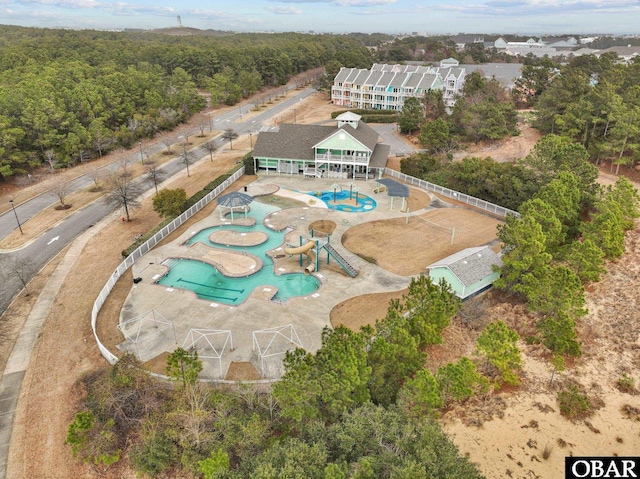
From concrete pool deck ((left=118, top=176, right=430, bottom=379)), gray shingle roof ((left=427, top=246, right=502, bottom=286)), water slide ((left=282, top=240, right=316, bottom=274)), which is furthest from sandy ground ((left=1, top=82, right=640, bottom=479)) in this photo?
water slide ((left=282, top=240, right=316, bottom=274))

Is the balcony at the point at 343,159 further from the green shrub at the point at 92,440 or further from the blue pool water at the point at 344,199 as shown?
the green shrub at the point at 92,440

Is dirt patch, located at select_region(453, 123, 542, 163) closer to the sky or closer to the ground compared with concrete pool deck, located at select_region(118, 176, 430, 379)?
closer to the sky

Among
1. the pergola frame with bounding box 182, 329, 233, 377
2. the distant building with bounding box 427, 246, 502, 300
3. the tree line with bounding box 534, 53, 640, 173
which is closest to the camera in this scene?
the pergola frame with bounding box 182, 329, 233, 377

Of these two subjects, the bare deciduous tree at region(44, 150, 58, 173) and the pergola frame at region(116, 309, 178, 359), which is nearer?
the pergola frame at region(116, 309, 178, 359)

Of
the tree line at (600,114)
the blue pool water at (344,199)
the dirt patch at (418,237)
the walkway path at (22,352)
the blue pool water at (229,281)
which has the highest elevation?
the tree line at (600,114)

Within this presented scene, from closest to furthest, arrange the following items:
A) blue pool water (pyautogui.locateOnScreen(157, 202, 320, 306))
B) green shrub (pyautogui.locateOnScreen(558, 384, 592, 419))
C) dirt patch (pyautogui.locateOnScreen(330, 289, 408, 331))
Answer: green shrub (pyautogui.locateOnScreen(558, 384, 592, 419)) < dirt patch (pyautogui.locateOnScreen(330, 289, 408, 331)) < blue pool water (pyautogui.locateOnScreen(157, 202, 320, 306))

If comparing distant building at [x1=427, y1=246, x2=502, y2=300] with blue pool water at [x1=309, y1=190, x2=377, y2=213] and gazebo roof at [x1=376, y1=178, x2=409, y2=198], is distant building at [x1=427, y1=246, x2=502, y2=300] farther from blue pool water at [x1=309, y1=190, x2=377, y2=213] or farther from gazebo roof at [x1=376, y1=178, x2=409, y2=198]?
blue pool water at [x1=309, y1=190, x2=377, y2=213]

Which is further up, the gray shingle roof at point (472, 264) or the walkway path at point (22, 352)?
the gray shingle roof at point (472, 264)

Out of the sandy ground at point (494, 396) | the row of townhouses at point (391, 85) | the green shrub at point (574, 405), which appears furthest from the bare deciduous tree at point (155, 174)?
the row of townhouses at point (391, 85)
